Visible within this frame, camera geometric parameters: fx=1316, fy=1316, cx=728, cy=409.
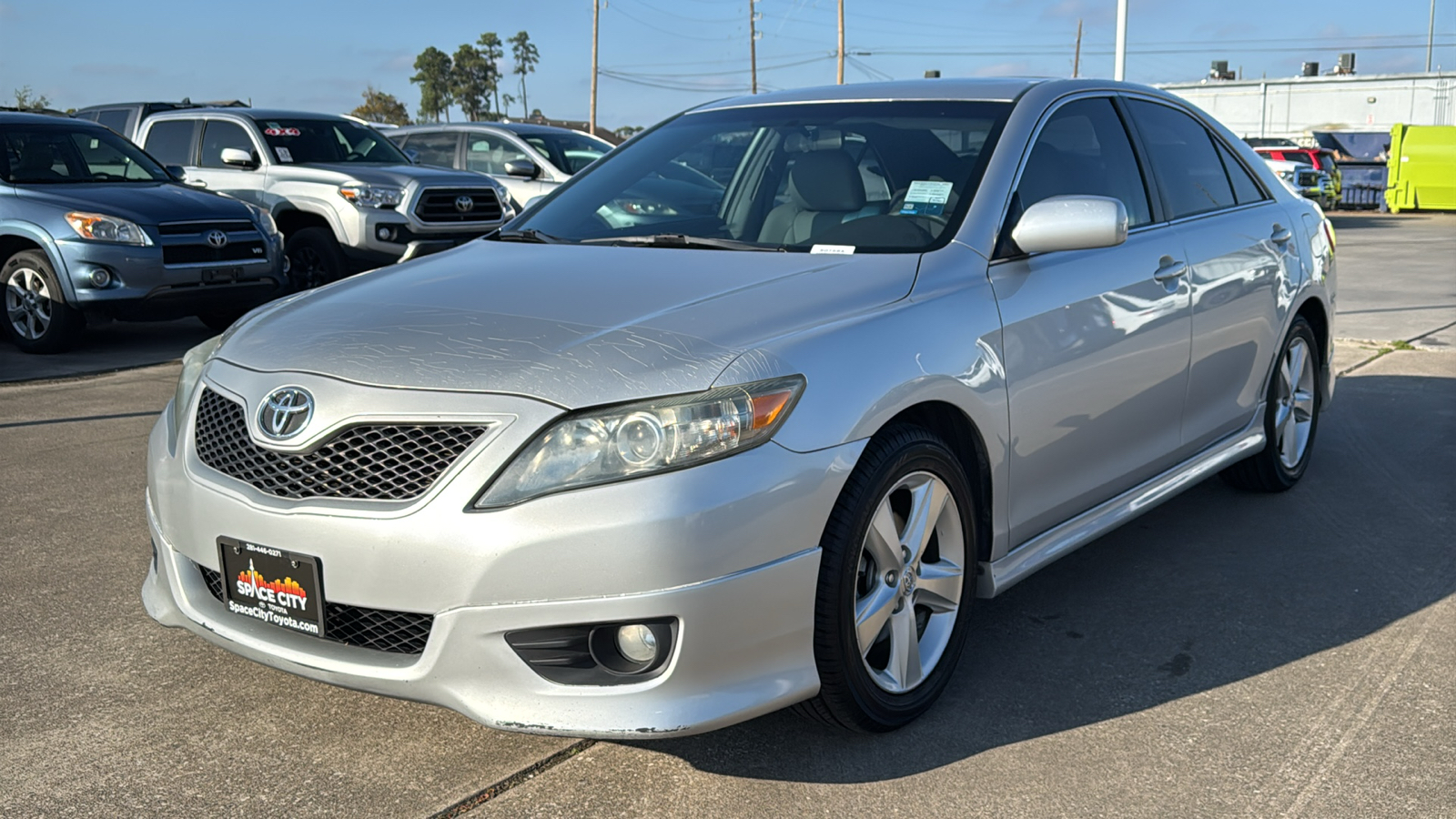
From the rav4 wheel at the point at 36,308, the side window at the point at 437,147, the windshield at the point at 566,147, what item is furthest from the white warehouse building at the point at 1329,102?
the rav4 wheel at the point at 36,308

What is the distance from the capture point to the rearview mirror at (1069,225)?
11.6 feet

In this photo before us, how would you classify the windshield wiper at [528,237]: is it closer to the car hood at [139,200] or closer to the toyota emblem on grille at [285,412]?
the toyota emblem on grille at [285,412]

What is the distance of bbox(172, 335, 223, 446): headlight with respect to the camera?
3.30 meters

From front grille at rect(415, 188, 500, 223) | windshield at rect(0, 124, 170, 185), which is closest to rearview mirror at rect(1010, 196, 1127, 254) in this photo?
windshield at rect(0, 124, 170, 185)

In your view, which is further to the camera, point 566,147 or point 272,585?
point 566,147

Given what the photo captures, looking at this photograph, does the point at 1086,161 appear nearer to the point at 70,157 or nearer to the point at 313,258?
the point at 70,157

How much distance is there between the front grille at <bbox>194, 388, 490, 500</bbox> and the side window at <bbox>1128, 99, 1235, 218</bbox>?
2.90m

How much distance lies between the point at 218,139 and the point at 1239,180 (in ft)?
32.6

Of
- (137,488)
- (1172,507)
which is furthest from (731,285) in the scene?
(137,488)

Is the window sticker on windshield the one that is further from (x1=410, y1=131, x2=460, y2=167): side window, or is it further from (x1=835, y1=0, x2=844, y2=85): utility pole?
(x1=835, y1=0, x2=844, y2=85): utility pole

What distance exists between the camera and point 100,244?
899 centimetres

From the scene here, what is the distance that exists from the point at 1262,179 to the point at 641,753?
370 cm

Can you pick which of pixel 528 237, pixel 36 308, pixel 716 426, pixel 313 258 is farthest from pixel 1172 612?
pixel 313 258

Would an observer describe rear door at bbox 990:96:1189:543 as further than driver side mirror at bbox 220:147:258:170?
No
